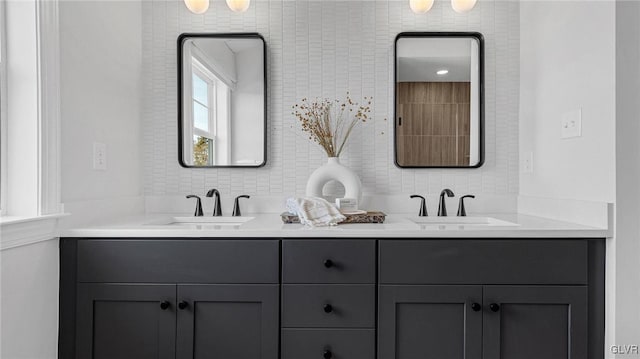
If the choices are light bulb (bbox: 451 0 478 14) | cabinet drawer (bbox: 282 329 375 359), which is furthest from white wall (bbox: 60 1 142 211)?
light bulb (bbox: 451 0 478 14)

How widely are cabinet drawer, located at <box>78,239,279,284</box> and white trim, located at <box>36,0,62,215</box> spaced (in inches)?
10.9

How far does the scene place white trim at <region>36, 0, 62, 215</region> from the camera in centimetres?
145

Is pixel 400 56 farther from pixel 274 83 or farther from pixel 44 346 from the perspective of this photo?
pixel 44 346

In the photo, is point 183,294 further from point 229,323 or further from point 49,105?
point 49,105

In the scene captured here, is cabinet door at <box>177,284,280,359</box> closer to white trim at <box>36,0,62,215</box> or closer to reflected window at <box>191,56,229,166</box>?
white trim at <box>36,0,62,215</box>

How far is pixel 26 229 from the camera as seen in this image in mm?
1366

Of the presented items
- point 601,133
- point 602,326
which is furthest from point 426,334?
point 601,133

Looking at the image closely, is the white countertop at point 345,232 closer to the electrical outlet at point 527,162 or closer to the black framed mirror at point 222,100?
the electrical outlet at point 527,162

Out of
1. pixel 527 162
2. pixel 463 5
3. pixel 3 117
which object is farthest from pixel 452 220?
pixel 3 117

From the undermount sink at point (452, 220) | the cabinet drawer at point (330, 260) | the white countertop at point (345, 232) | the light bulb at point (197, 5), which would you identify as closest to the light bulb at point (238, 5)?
the light bulb at point (197, 5)

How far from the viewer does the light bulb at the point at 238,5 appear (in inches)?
79.1

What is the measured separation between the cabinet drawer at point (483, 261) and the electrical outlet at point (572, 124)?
0.45 meters

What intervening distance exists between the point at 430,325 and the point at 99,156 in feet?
5.08

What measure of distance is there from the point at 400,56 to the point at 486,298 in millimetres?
1275
